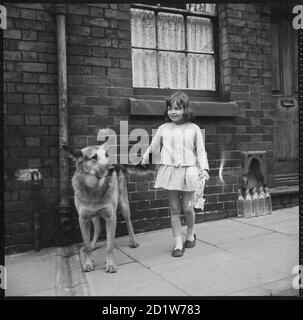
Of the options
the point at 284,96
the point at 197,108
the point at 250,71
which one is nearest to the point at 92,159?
the point at 197,108

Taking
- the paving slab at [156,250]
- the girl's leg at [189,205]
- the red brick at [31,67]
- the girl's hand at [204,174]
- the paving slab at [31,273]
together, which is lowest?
the paving slab at [31,273]

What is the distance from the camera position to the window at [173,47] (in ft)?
16.1

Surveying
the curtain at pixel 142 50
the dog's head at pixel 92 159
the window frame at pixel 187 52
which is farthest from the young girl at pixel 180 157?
the curtain at pixel 142 50

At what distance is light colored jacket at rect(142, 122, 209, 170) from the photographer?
3832mm

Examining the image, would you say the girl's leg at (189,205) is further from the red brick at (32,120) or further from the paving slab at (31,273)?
the red brick at (32,120)


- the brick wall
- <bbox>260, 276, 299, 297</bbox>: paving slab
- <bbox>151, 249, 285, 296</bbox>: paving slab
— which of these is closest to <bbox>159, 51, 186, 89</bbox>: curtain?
the brick wall

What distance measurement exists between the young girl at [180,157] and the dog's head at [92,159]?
2.50ft

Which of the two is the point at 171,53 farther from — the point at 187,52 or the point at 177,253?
the point at 177,253

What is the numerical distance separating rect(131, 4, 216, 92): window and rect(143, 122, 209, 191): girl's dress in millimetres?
1333

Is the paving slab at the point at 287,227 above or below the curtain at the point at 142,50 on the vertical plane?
below

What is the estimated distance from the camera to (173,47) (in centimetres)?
511

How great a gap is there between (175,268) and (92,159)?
1.29 metres

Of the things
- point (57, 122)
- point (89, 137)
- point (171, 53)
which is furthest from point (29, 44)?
point (171, 53)

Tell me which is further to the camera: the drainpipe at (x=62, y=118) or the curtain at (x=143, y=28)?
the curtain at (x=143, y=28)
